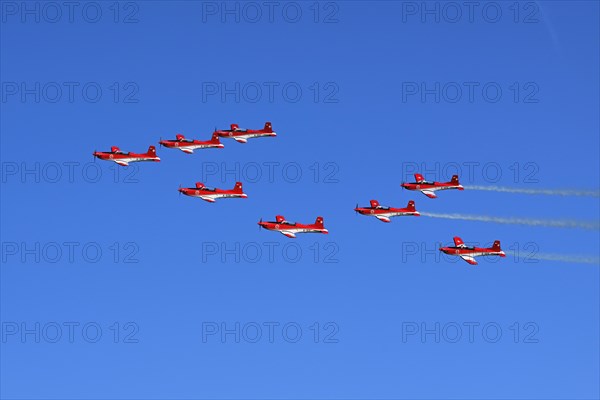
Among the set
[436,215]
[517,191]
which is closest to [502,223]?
[517,191]

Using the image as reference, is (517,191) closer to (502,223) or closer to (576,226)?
(502,223)

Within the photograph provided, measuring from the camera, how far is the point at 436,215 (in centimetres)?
19188

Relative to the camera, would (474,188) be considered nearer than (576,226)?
No

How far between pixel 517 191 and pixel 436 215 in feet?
72.7

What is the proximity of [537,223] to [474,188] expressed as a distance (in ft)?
73.4

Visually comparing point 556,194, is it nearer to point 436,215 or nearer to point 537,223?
point 537,223

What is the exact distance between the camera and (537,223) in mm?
169250

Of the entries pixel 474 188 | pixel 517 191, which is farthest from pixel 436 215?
pixel 517 191

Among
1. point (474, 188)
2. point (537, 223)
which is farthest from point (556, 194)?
point (474, 188)

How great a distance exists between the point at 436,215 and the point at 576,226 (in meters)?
38.4

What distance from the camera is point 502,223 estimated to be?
175m

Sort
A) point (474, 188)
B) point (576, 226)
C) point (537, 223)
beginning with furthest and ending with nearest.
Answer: point (474, 188) < point (537, 223) < point (576, 226)

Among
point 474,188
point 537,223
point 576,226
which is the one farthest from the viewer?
point 474,188

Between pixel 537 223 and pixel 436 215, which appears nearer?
pixel 537 223
